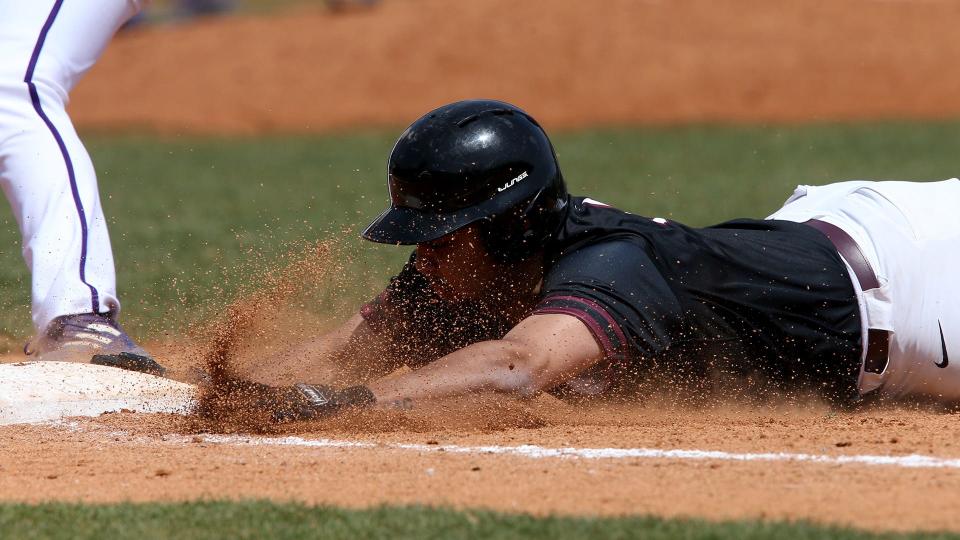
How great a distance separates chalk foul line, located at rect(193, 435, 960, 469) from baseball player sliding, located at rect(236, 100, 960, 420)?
12cm

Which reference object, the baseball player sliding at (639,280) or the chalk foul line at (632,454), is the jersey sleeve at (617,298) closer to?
the baseball player sliding at (639,280)

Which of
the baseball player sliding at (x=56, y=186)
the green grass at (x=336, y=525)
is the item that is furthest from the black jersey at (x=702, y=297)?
the baseball player sliding at (x=56, y=186)

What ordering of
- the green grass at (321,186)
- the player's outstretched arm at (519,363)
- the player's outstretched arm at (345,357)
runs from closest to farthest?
the player's outstretched arm at (519,363), the player's outstretched arm at (345,357), the green grass at (321,186)

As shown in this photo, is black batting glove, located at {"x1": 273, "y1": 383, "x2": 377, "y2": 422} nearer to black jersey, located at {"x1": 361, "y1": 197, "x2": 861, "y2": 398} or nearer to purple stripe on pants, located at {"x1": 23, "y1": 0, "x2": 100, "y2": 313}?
black jersey, located at {"x1": 361, "y1": 197, "x2": 861, "y2": 398}

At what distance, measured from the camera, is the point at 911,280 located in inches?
172

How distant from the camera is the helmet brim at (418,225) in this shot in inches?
167

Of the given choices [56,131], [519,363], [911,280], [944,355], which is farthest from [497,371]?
[56,131]

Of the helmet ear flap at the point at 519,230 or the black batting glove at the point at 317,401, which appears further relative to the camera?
the helmet ear flap at the point at 519,230

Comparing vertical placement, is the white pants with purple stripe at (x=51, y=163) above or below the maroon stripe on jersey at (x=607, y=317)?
below

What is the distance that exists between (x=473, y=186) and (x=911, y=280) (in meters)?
1.43

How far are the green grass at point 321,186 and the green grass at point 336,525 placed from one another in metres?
2.90

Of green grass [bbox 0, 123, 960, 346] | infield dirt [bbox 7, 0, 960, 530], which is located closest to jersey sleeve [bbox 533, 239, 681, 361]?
green grass [bbox 0, 123, 960, 346]

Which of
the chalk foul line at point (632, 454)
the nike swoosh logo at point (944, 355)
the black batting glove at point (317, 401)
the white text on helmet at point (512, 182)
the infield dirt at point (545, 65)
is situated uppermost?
the white text on helmet at point (512, 182)

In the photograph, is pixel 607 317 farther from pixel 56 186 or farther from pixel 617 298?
pixel 56 186
